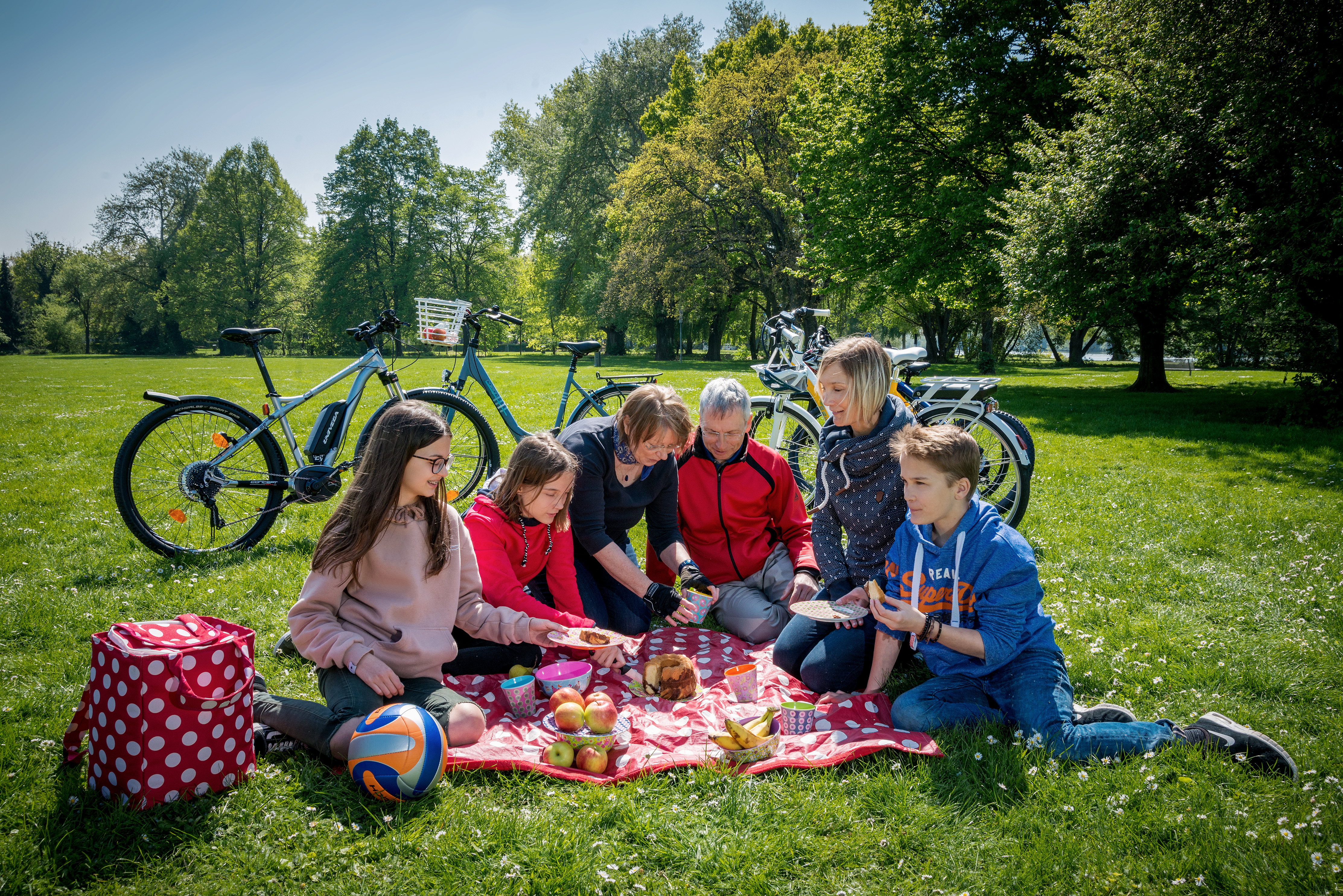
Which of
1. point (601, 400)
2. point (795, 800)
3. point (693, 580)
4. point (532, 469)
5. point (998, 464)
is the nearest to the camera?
point (795, 800)

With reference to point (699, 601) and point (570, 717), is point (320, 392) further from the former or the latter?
point (570, 717)

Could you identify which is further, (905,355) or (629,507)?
(905,355)

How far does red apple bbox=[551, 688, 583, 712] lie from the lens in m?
3.16

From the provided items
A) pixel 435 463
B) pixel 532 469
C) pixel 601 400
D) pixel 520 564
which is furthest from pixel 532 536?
pixel 601 400

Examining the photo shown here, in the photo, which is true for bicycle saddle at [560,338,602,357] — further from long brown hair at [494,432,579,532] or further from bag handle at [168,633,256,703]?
bag handle at [168,633,256,703]

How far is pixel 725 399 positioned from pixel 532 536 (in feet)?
4.79

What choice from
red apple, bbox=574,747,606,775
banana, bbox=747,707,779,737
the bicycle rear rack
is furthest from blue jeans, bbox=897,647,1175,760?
the bicycle rear rack

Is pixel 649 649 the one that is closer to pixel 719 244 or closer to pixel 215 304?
pixel 719 244

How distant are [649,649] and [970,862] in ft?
7.51

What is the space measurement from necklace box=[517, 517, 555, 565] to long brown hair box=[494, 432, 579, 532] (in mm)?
48

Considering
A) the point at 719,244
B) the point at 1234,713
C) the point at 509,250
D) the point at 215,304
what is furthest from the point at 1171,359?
the point at 215,304

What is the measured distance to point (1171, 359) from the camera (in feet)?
157

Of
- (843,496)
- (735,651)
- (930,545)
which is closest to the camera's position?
(930,545)

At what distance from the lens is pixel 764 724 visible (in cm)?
303
